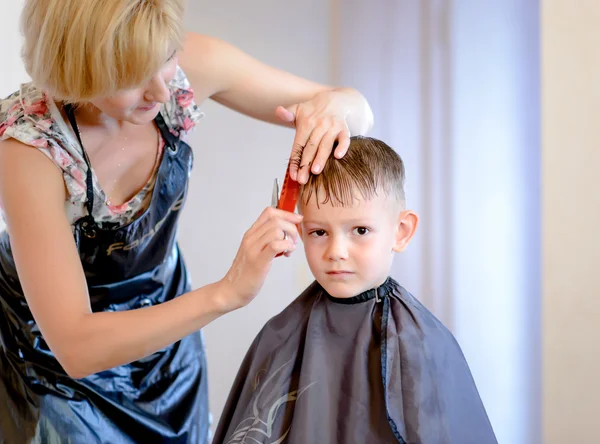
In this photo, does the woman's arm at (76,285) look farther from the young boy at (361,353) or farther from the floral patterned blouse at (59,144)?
the young boy at (361,353)

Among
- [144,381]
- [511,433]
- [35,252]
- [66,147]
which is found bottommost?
[511,433]

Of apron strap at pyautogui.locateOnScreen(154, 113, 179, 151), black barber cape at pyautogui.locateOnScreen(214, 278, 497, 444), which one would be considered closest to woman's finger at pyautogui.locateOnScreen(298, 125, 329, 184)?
black barber cape at pyautogui.locateOnScreen(214, 278, 497, 444)

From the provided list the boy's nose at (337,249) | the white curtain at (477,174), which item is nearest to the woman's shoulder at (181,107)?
the boy's nose at (337,249)

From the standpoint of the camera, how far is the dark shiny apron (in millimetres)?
1500

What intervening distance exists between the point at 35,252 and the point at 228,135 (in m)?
2.16

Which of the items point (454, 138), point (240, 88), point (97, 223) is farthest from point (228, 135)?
point (97, 223)

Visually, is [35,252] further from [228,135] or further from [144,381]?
[228,135]

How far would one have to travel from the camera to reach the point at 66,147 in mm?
1375

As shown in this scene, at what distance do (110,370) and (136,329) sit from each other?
392 millimetres

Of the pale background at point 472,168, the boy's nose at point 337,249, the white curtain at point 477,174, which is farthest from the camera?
the white curtain at point 477,174

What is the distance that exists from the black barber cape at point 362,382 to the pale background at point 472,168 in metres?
0.67

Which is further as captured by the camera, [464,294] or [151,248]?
[464,294]

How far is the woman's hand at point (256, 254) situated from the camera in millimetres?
1191

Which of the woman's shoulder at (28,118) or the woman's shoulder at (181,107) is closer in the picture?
the woman's shoulder at (28,118)
